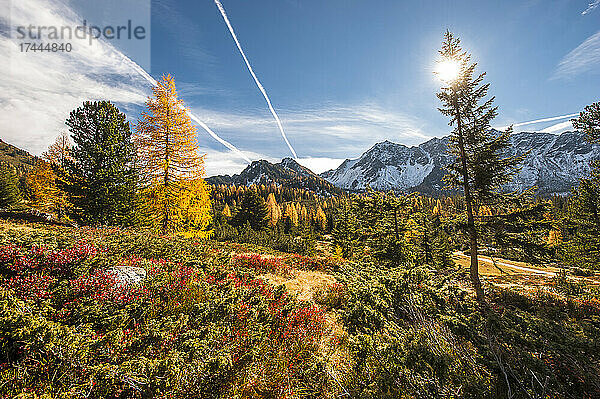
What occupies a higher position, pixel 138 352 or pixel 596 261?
pixel 138 352

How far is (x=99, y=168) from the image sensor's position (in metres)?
14.8

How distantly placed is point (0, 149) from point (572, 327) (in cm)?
33583

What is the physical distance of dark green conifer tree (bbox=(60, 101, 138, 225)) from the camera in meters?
14.4

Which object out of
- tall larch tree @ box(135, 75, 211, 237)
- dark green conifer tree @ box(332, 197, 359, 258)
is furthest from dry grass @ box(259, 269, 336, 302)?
dark green conifer tree @ box(332, 197, 359, 258)

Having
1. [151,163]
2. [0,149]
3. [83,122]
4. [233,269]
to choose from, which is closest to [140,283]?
[233,269]

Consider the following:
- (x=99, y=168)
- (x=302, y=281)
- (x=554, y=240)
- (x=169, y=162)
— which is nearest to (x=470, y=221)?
(x=302, y=281)

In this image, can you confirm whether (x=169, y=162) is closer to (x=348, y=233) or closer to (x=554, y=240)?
(x=348, y=233)

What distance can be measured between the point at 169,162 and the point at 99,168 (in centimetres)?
529

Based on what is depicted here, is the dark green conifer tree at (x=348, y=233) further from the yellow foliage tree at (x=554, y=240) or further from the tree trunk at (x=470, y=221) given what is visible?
the yellow foliage tree at (x=554, y=240)

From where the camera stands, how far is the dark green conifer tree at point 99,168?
14445 mm

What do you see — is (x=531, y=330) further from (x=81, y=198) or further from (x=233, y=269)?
(x=81, y=198)

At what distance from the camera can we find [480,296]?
12.3 meters

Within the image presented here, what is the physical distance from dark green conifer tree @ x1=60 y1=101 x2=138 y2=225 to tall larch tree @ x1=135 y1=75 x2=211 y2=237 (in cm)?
203

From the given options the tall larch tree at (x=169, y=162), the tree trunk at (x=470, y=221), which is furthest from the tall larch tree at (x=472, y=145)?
the tall larch tree at (x=169, y=162)
